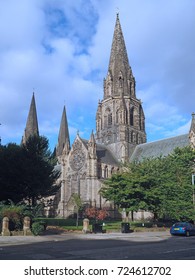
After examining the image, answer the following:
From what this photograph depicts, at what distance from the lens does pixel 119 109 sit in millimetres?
67688

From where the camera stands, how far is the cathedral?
57.8m

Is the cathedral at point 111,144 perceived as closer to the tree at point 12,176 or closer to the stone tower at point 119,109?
the stone tower at point 119,109

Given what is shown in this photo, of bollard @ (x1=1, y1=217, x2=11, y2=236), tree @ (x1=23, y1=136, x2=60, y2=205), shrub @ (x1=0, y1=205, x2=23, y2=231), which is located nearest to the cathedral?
tree @ (x1=23, y1=136, x2=60, y2=205)

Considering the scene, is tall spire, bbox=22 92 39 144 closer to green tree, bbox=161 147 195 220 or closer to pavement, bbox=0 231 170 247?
green tree, bbox=161 147 195 220

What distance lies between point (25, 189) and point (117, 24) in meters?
52.7

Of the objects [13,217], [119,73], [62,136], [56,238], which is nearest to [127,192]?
[56,238]

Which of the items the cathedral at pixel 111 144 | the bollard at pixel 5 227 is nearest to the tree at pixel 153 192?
the bollard at pixel 5 227

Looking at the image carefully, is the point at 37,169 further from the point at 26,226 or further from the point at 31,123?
the point at 31,123

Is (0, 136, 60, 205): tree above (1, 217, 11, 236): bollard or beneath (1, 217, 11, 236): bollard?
above

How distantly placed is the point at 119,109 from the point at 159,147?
12.6 metres

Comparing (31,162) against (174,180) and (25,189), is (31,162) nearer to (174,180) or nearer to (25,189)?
(25,189)
